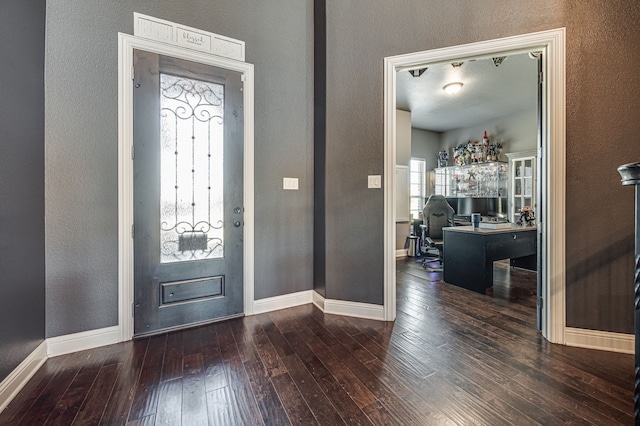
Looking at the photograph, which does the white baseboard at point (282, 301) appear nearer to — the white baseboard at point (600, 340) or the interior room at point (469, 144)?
the interior room at point (469, 144)

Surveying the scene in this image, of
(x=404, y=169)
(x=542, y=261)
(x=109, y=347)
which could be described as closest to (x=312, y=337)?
(x=109, y=347)

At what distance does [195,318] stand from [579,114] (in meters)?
3.41

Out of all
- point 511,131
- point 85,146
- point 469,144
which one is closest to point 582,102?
point 85,146

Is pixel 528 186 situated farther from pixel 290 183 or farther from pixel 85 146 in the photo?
pixel 85 146

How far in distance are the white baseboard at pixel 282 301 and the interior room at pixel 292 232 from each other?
0.07ft

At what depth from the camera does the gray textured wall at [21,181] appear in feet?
4.81

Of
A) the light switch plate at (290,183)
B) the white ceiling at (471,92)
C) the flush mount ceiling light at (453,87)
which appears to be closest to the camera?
the light switch plate at (290,183)

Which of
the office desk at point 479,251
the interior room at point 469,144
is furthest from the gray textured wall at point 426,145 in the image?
the office desk at point 479,251

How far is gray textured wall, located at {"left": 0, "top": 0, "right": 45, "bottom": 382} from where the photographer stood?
57.7 inches

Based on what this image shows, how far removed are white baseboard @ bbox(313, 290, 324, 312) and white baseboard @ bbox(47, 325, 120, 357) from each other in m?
1.67

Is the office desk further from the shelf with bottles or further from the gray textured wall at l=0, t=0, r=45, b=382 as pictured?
the gray textured wall at l=0, t=0, r=45, b=382

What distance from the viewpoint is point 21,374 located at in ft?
5.06

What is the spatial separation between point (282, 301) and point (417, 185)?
5305mm

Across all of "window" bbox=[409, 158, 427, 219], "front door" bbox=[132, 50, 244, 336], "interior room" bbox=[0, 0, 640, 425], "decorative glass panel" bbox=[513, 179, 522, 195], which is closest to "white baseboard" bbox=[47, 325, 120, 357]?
"interior room" bbox=[0, 0, 640, 425]
